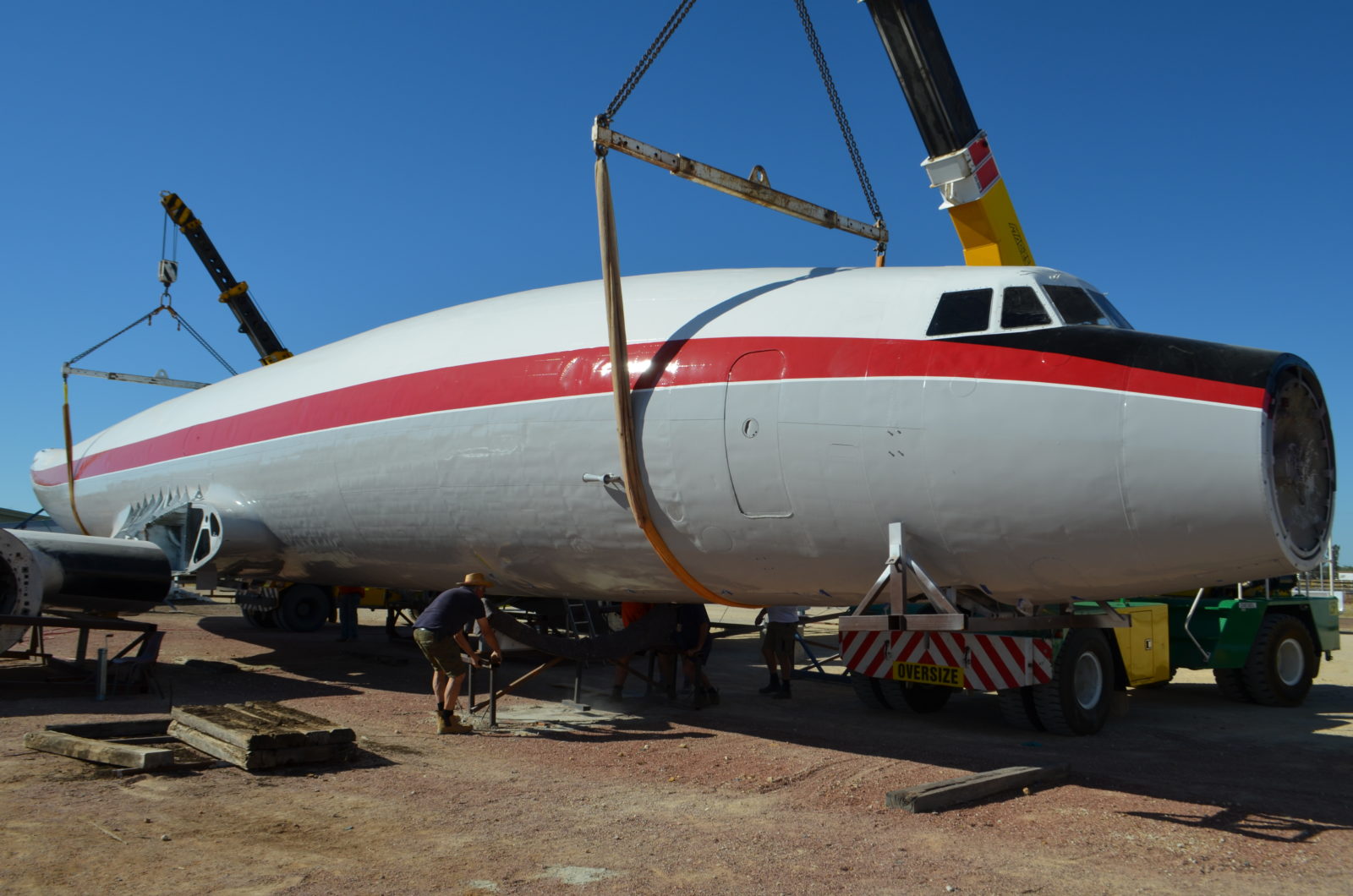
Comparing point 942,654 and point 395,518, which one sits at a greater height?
point 395,518

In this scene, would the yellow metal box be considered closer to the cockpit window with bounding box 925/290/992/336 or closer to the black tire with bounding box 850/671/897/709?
the black tire with bounding box 850/671/897/709

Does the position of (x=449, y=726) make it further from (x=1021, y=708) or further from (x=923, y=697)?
(x=1021, y=708)

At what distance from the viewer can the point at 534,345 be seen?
30.4 ft

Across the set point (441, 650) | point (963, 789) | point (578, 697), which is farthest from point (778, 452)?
point (578, 697)

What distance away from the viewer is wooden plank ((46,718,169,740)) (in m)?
8.74

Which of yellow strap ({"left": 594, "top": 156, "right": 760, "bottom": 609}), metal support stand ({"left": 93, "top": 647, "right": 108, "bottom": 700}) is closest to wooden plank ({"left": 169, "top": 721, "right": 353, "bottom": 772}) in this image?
yellow strap ({"left": 594, "top": 156, "right": 760, "bottom": 609})

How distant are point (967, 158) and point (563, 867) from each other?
11902 mm

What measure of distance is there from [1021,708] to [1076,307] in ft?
18.4

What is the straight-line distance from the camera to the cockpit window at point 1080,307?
7.11 metres

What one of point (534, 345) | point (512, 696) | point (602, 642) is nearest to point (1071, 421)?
point (534, 345)

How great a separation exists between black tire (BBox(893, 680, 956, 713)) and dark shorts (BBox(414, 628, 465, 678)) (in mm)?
5358

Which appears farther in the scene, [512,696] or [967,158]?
[967,158]

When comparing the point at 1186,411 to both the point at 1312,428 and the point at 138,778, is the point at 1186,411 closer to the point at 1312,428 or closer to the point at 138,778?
the point at 1312,428

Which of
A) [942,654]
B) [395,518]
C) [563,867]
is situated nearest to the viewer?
[563,867]
